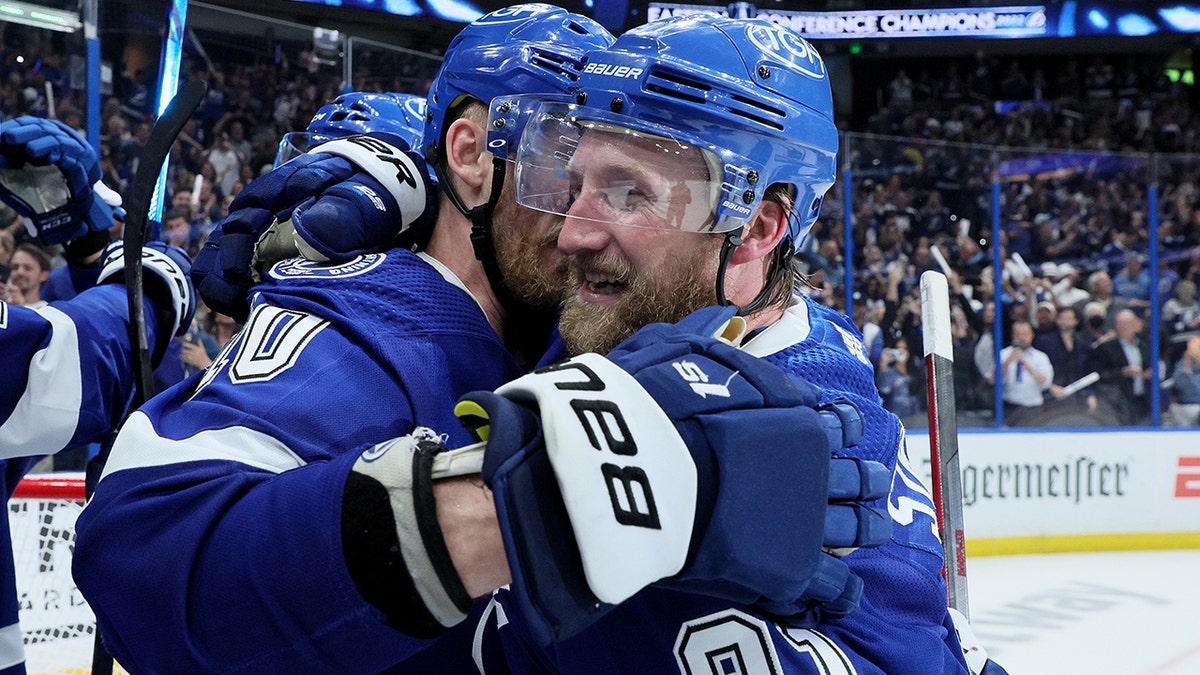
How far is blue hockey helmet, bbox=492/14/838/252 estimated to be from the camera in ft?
3.88

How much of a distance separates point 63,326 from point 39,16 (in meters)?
2.78

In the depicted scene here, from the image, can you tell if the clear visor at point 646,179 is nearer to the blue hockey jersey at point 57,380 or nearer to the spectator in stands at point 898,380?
the blue hockey jersey at point 57,380

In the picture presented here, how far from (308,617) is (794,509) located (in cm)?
36

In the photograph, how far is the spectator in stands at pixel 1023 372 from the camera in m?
7.03

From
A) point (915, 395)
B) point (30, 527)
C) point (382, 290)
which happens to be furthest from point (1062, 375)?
point (382, 290)

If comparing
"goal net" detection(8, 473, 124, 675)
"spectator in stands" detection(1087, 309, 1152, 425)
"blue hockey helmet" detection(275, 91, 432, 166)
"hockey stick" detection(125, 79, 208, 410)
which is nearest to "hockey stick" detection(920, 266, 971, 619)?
"blue hockey helmet" detection(275, 91, 432, 166)

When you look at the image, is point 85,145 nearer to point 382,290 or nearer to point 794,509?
point 382,290

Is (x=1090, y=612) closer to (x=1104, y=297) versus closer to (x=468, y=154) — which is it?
(x=1104, y=297)

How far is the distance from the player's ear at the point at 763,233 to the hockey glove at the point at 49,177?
1.34 metres

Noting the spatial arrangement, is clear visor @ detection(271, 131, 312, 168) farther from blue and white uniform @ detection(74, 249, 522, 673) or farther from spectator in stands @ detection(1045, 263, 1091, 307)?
spectator in stands @ detection(1045, 263, 1091, 307)

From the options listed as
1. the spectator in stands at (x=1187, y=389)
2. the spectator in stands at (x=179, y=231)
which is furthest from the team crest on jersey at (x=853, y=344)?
the spectator in stands at (x=1187, y=389)

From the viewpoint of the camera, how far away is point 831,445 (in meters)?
0.87

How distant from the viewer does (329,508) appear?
2.59ft

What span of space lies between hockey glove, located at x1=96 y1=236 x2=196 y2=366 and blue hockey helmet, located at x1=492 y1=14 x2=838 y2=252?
1.05 metres
